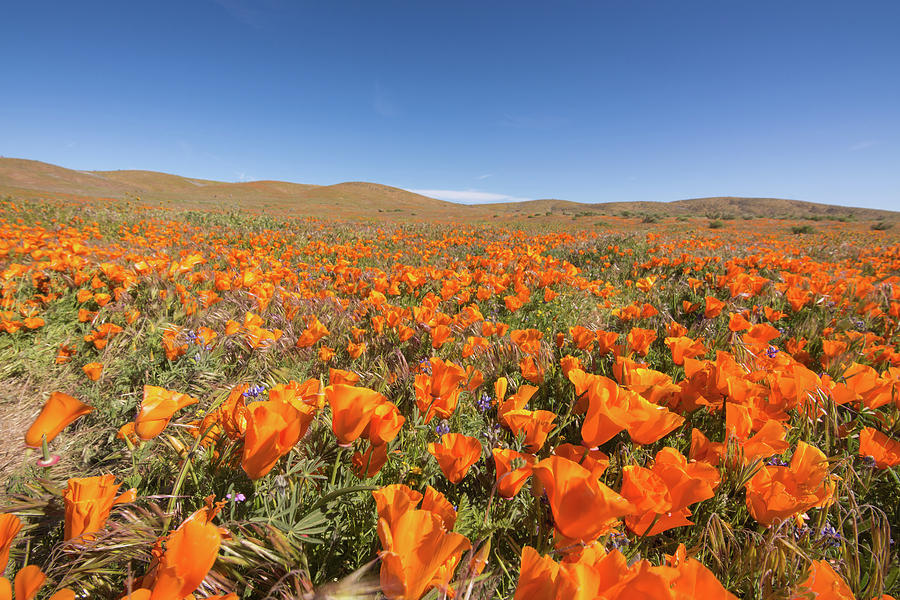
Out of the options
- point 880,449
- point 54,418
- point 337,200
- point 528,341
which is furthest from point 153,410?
point 337,200

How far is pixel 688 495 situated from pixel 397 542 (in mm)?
695

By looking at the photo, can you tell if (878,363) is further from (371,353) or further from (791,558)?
(371,353)

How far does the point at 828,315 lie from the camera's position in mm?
3225

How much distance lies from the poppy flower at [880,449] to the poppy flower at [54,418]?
7.97 feet

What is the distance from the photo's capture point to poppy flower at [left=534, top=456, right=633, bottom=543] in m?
0.75

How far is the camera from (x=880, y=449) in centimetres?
129

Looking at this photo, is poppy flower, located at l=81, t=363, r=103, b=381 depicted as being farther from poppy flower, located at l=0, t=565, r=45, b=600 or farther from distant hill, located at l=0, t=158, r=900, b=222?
distant hill, located at l=0, t=158, r=900, b=222

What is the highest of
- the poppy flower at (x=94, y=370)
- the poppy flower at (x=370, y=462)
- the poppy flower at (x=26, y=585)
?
the poppy flower at (x=26, y=585)

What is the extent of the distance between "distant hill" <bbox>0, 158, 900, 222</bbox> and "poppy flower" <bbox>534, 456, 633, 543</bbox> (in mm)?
29869

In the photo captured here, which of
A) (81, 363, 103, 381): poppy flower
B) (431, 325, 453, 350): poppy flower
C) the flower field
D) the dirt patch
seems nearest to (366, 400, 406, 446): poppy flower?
the flower field

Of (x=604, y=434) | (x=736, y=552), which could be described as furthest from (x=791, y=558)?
(x=604, y=434)

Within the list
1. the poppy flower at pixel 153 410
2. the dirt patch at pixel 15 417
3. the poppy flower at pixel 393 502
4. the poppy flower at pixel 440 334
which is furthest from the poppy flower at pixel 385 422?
the dirt patch at pixel 15 417

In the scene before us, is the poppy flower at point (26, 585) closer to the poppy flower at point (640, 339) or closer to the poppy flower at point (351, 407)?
the poppy flower at point (351, 407)

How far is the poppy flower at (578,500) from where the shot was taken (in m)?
0.75
